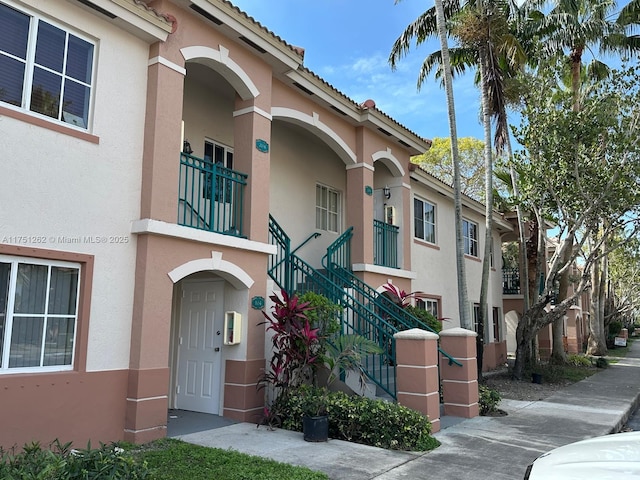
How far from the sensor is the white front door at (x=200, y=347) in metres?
8.81

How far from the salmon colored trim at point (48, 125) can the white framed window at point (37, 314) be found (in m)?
1.59

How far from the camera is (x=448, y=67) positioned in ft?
42.9

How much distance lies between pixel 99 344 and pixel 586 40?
691 inches

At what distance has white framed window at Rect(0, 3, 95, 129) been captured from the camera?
20.1 feet

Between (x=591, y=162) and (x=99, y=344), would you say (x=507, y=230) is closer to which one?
(x=591, y=162)

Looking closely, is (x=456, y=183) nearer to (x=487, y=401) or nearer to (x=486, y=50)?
(x=486, y=50)

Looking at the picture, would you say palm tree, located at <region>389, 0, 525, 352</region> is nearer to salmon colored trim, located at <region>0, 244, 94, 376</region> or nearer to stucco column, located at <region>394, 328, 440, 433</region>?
stucco column, located at <region>394, 328, 440, 433</region>

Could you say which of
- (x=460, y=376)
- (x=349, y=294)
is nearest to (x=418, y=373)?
(x=460, y=376)

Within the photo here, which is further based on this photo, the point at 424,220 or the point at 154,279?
the point at 424,220

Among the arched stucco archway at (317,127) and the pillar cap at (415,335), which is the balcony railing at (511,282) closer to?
the arched stucco archway at (317,127)

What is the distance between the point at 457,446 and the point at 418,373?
3.87ft

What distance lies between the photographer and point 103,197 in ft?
22.7

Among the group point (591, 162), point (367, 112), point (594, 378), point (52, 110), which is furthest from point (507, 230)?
point (52, 110)

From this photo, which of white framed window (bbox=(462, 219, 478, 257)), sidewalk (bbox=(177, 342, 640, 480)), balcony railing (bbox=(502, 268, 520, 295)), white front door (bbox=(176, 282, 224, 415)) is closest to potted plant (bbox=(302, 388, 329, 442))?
sidewalk (bbox=(177, 342, 640, 480))
